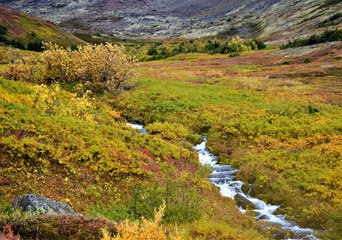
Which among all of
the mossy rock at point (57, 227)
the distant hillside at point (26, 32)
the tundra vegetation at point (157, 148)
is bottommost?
the tundra vegetation at point (157, 148)

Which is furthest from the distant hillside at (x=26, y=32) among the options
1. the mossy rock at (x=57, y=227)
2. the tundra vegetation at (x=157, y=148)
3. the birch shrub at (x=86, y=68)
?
the mossy rock at (x=57, y=227)

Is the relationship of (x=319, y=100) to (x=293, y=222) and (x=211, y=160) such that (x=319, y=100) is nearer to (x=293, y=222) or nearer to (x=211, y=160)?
(x=211, y=160)

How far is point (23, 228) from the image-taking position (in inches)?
335

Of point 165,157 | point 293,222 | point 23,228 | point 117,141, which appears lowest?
point 293,222

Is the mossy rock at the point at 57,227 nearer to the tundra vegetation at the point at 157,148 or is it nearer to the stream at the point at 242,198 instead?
the tundra vegetation at the point at 157,148

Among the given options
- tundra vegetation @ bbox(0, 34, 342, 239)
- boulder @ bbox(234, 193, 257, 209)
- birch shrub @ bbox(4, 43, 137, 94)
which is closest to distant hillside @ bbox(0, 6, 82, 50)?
tundra vegetation @ bbox(0, 34, 342, 239)

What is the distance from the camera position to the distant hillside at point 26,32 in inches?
2921

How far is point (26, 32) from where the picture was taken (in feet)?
280

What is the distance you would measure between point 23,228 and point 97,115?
18474 millimetres

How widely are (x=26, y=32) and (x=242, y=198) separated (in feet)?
268

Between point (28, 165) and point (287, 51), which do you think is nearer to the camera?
point (28, 165)

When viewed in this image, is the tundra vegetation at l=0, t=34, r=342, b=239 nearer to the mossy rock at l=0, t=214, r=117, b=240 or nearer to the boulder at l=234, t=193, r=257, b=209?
the mossy rock at l=0, t=214, r=117, b=240

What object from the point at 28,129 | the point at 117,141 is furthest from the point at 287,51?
the point at 28,129

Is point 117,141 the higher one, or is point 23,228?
point 23,228
